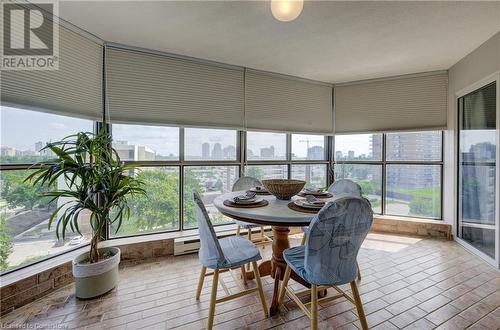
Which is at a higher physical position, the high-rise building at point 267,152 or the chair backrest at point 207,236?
the high-rise building at point 267,152

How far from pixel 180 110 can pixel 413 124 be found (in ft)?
11.5

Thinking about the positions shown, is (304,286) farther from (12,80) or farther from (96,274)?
(12,80)

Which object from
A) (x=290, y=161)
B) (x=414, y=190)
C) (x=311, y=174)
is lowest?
(x=414, y=190)

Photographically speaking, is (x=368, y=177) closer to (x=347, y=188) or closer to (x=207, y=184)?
(x=347, y=188)

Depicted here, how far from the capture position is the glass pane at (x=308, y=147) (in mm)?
3889

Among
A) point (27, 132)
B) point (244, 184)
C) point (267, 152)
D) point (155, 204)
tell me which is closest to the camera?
point (27, 132)

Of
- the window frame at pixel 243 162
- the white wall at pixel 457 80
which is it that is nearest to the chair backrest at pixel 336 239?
the window frame at pixel 243 162

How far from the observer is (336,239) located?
135 cm

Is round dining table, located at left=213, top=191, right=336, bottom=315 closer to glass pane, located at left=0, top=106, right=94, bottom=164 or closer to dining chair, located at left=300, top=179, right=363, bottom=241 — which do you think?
dining chair, located at left=300, top=179, right=363, bottom=241

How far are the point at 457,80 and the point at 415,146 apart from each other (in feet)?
3.43

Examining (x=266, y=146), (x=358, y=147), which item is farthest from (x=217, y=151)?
(x=358, y=147)

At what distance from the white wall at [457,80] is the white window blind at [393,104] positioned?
135 mm

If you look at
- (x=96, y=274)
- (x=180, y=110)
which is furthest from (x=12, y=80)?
(x=96, y=274)

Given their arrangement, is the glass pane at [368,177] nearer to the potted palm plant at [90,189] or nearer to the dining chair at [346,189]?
the dining chair at [346,189]
